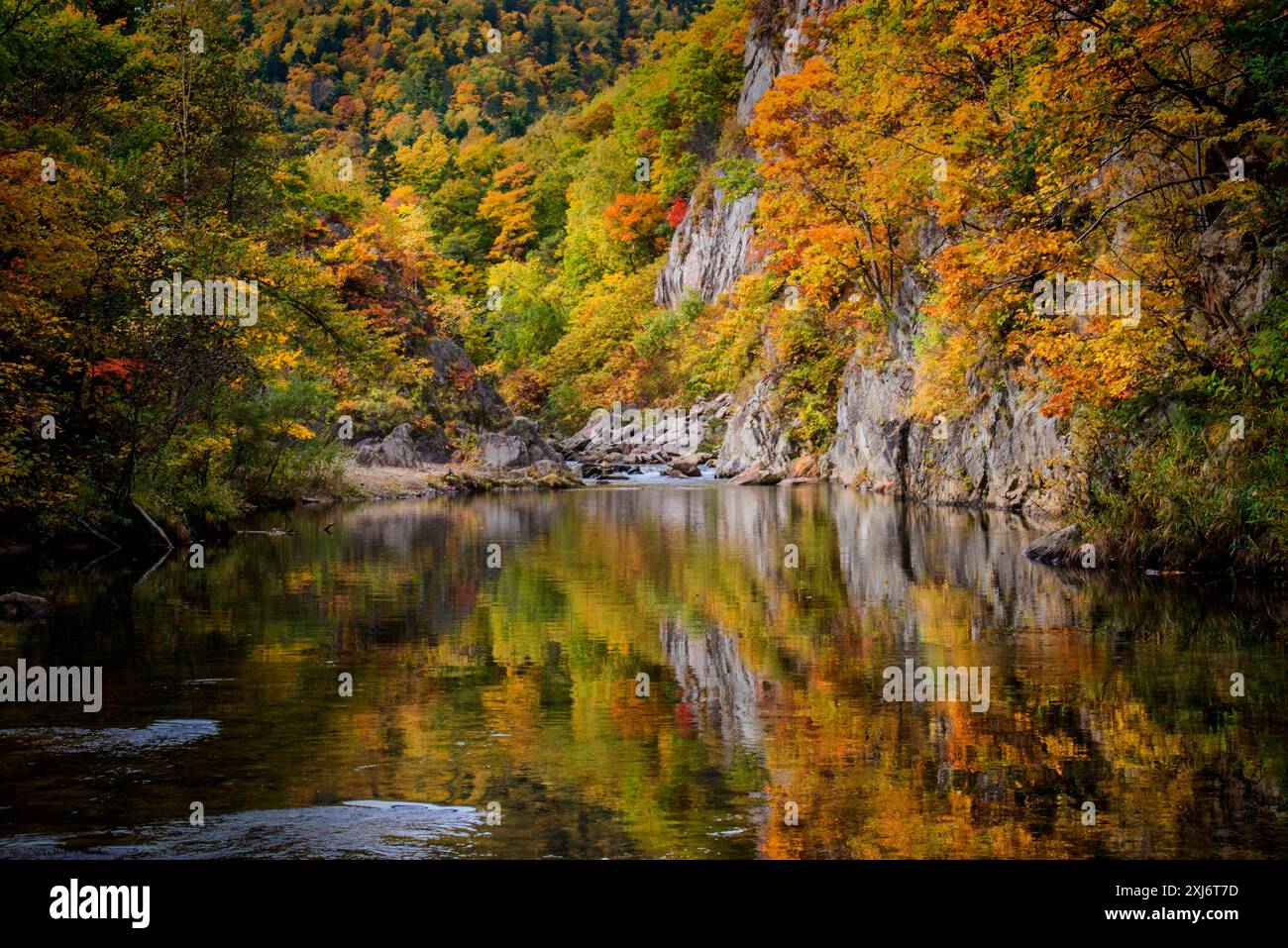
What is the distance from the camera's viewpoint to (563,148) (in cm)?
9062

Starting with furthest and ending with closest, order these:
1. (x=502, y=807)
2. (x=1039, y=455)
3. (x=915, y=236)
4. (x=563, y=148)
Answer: (x=563, y=148)
(x=915, y=236)
(x=1039, y=455)
(x=502, y=807)

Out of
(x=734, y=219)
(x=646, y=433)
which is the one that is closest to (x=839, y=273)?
(x=734, y=219)

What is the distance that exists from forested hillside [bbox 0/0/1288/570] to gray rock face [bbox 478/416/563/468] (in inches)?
63.5

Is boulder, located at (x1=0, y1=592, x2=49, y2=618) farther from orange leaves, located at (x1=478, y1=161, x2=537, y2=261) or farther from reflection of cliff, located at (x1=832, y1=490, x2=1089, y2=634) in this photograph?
orange leaves, located at (x1=478, y1=161, x2=537, y2=261)

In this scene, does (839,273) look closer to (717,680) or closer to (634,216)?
(717,680)

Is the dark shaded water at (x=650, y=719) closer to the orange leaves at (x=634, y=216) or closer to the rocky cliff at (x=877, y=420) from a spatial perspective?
the rocky cliff at (x=877, y=420)

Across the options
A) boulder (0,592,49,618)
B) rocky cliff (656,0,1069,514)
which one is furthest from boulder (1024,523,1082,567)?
boulder (0,592,49,618)

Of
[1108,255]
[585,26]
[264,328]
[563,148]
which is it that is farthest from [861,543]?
[585,26]

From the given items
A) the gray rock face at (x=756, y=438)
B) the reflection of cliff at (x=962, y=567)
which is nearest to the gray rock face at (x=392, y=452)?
the gray rock face at (x=756, y=438)

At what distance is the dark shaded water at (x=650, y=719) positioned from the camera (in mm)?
5719

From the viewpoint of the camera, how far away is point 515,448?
4759 centimetres

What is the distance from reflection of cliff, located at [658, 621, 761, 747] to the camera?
7930 millimetres
